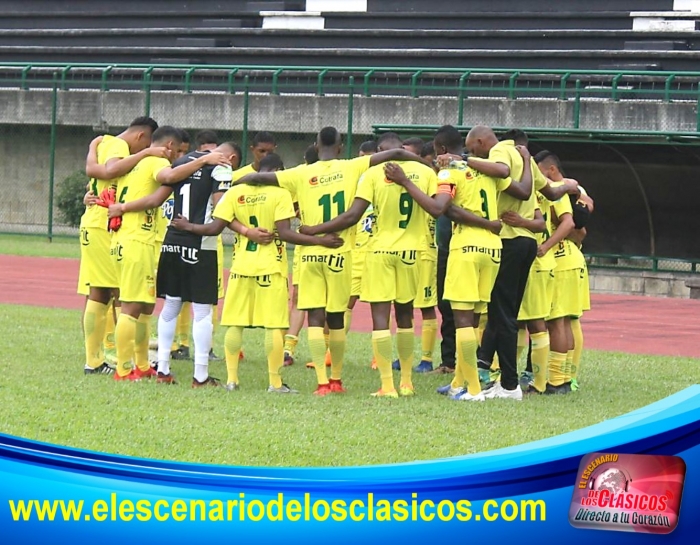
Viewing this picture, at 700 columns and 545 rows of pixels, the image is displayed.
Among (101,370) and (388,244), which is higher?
(388,244)

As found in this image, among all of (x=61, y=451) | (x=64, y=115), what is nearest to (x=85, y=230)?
(x=61, y=451)

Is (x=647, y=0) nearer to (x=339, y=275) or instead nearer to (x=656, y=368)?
(x=656, y=368)

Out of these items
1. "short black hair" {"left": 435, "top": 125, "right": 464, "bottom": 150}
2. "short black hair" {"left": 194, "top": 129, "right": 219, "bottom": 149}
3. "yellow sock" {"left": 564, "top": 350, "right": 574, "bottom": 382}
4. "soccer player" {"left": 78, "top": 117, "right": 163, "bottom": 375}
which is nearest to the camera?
"short black hair" {"left": 435, "top": 125, "right": 464, "bottom": 150}

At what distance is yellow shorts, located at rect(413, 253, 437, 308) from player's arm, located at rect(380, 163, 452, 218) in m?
1.81

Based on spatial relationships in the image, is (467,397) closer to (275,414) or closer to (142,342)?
(275,414)

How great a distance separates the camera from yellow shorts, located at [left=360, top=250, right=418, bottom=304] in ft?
32.4

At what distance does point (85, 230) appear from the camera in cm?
1078

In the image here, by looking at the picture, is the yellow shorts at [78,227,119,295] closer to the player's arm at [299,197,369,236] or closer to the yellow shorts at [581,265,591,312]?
the player's arm at [299,197,369,236]

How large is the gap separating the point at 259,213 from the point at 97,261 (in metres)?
1.60

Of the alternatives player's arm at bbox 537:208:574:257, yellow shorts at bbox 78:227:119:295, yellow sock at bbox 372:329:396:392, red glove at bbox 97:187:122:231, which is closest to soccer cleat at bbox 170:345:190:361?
yellow shorts at bbox 78:227:119:295

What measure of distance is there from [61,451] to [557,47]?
110 ft

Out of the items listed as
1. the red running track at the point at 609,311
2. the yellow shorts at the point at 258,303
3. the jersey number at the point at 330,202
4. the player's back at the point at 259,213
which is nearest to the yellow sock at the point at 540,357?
the jersey number at the point at 330,202

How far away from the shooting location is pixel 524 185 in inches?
387

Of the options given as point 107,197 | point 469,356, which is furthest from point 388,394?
point 107,197
